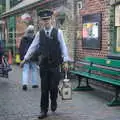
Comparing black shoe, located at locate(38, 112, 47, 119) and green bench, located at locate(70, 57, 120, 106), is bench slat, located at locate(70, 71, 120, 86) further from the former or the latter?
black shoe, located at locate(38, 112, 47, 119)

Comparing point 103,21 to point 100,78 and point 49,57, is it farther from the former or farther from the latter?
point 49,57

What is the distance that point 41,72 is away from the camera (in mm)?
8336

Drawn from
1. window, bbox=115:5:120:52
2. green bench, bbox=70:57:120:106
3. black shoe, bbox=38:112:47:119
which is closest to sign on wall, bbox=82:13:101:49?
green bench, bbox=70:57:120:106

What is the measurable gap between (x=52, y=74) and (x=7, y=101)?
2126 mm

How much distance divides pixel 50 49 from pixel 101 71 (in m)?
2.95

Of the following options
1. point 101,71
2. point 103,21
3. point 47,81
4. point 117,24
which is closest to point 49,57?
point 47,81

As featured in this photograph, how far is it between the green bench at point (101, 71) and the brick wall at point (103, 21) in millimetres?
513

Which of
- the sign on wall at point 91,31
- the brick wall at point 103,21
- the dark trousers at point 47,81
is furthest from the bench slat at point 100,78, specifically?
the dark trousers at point 47,81

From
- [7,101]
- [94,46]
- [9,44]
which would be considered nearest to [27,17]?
[9,44]

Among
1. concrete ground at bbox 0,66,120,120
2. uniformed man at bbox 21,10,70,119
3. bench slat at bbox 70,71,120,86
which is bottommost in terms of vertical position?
concrete ground at bbox 0,66,120,120

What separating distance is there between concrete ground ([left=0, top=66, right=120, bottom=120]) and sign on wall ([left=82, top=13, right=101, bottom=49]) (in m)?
1.30

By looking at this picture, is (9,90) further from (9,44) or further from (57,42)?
(9,44)

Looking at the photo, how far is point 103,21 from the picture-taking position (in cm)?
1202

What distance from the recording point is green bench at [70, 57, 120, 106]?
9509mm
